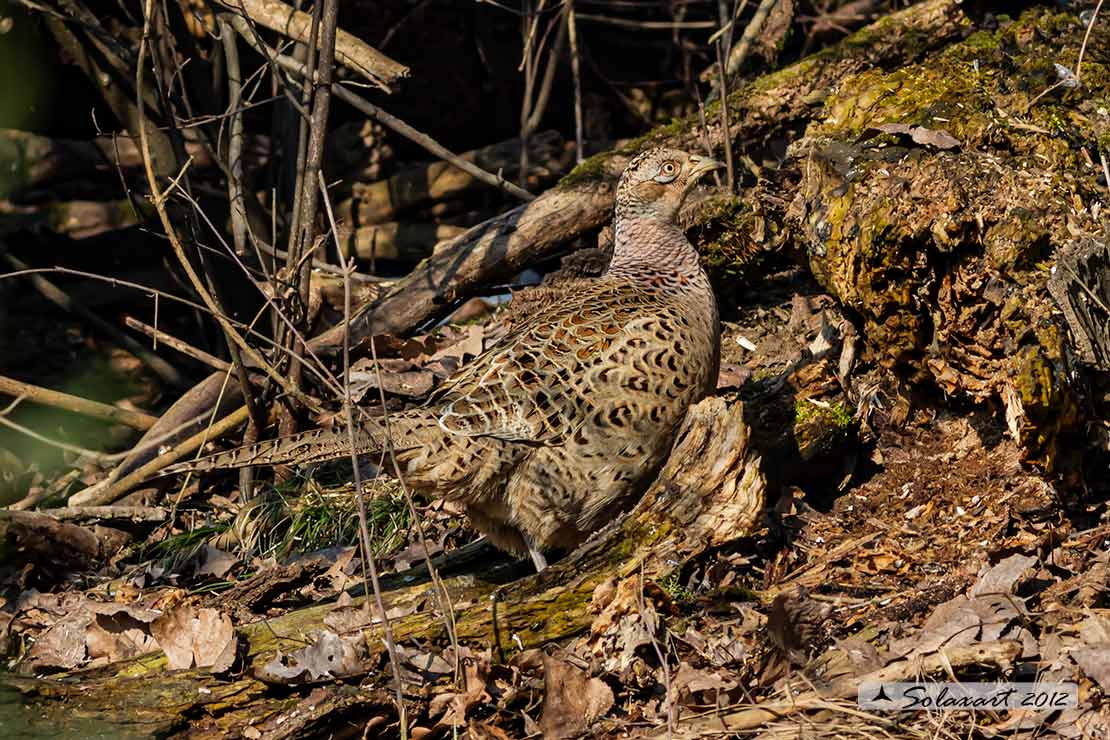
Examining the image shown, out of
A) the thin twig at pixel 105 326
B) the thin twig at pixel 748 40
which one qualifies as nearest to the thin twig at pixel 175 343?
the thin twig at pixel 105 326

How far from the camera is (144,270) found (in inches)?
383

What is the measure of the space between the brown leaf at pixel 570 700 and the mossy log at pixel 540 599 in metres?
0.31

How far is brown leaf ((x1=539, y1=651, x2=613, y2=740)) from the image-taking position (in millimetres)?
4539

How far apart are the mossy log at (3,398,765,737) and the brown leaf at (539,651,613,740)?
31 centimetres

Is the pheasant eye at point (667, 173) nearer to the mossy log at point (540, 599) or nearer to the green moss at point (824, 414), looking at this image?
the green moss at point (824, 414)

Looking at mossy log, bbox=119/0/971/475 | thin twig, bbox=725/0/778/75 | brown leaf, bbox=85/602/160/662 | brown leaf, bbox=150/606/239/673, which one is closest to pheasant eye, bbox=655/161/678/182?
mossy log, bbox=119/0/971/475

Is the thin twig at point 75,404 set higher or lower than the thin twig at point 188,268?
lower

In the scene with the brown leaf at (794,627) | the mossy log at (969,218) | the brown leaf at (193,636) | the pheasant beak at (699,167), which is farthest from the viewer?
the pheasant beak at (699,167)

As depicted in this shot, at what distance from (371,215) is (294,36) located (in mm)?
3478

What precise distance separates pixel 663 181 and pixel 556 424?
168 centimetres

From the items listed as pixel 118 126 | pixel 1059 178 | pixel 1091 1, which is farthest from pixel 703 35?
pixel 1059 178

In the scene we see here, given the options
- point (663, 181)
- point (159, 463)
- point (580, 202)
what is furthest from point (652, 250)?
point (159, 463)

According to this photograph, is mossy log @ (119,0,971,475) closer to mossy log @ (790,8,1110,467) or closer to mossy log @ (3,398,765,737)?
mossy log @ (790,8,1110,467)

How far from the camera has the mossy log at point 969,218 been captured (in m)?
5.02
